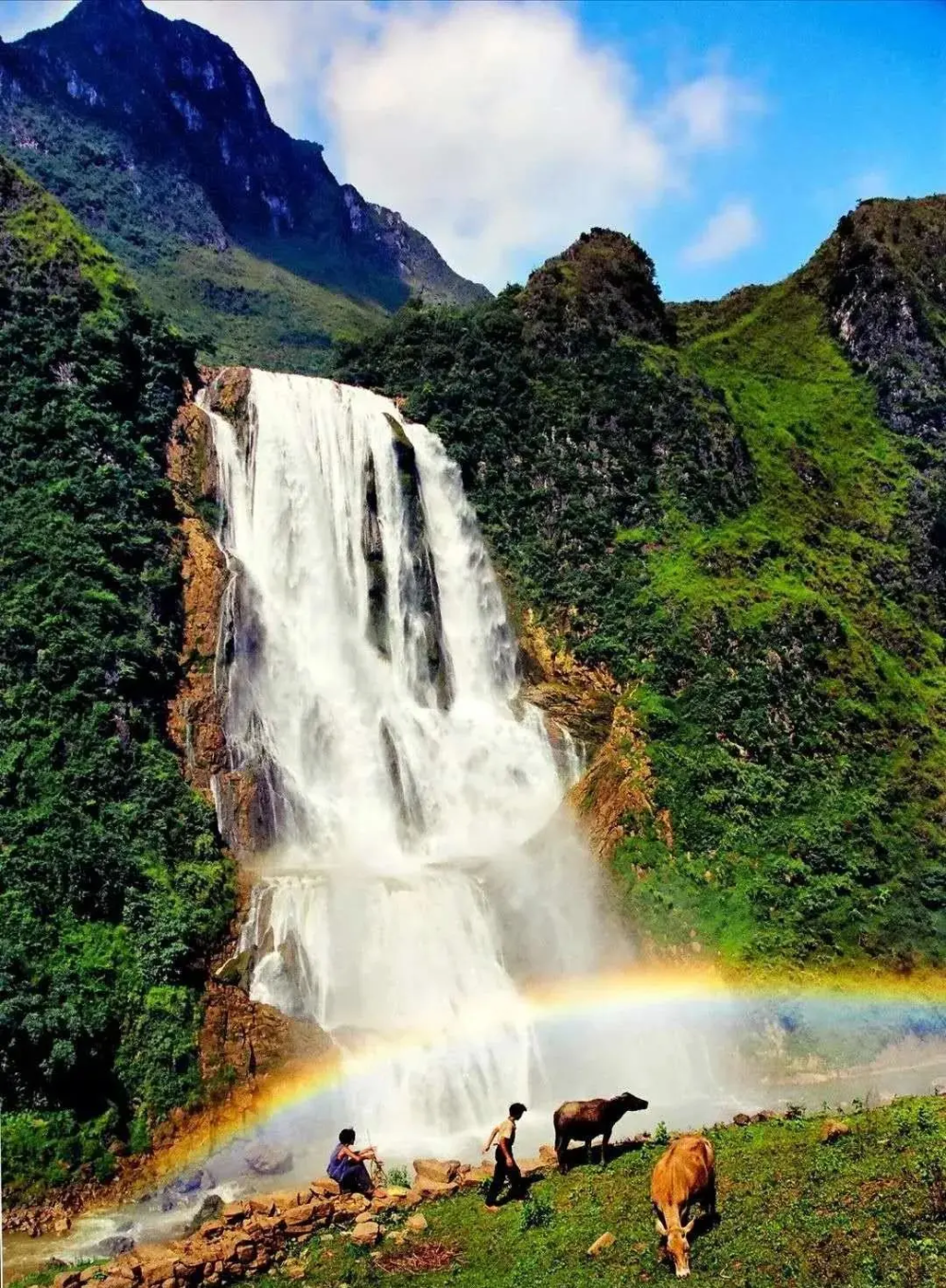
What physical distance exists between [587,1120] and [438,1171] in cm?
237

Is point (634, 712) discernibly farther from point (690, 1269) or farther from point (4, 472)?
point (690, 1269)

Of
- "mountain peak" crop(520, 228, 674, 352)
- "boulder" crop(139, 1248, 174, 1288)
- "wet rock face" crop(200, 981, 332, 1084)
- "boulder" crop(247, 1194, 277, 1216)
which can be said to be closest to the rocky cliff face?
"wet rock face" crop(200, 981, 332, 1084)

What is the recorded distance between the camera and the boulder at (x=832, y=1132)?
415 inches

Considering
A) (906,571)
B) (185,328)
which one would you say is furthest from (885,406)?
(185,328)

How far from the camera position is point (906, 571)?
39.3 m

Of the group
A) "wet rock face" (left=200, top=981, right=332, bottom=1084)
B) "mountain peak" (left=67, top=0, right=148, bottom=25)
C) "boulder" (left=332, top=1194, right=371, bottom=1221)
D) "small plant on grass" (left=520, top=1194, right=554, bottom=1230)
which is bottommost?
"small plant on grass" (left=520, top=1194, right=554, bottom=1230)

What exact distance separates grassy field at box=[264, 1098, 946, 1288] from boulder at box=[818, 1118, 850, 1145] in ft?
0.27

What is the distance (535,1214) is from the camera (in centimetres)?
1015

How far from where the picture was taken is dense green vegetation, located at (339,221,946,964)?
25.5m

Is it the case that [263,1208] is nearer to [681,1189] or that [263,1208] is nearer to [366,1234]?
[366,1234]

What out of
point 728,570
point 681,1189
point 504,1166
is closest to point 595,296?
point 728,570

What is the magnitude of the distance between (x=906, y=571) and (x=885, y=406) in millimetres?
13358

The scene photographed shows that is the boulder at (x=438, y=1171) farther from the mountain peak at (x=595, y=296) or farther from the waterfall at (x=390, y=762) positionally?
the mountain peak at (x=595, y=296)

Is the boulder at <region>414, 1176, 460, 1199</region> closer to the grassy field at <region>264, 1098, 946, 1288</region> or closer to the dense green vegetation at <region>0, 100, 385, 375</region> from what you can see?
the grassy field at <region>264, 1098, 946, 1288</region>
